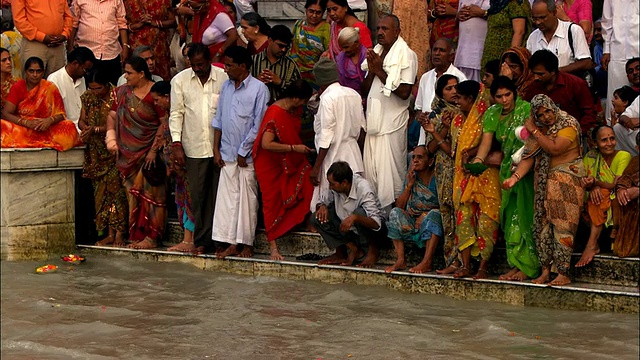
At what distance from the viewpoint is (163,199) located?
1116 centimetres

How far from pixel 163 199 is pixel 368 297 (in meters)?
2.58

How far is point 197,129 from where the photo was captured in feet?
35.3

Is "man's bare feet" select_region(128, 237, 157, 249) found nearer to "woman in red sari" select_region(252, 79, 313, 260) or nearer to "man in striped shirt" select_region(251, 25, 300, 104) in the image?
"woman in red sari" select_region(252, 79, 313, 260)

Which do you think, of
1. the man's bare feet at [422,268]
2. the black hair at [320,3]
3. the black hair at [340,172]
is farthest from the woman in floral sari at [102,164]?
the man's bare feet at [422,268]

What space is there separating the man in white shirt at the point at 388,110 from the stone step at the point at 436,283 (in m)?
0.67

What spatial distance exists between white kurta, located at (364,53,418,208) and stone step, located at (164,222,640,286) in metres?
0.48

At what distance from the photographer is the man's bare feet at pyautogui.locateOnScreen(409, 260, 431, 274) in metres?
9.54

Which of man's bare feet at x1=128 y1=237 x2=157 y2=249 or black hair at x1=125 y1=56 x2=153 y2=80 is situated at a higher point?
black hair at x1=125 y1=56 x2=153 y2=80

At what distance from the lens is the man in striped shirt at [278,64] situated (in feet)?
34.8

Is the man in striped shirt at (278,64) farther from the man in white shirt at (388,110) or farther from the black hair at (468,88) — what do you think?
the black hair at (468,88)

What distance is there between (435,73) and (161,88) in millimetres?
2419

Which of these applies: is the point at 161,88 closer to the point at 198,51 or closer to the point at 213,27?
the point at 198,51

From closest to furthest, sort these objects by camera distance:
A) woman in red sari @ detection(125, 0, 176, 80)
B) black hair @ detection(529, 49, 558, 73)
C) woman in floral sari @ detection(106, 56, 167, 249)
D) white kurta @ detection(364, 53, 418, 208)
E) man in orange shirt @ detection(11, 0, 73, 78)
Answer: black hair @ detection(529, 49, 558, 73) < white kurta @ detection(364, 53, 418, 208) < woman in floral sari @ detection(106, 56, 167, 249) < man in orange shirt @ detection(11, 0, 73, 78) < woman in red sari @ detection(125, 0, 176, 80)

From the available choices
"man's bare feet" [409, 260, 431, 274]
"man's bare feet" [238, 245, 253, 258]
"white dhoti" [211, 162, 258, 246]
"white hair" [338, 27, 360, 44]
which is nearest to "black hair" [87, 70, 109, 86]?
"white dhoti" [211, 162, 258, 246]
